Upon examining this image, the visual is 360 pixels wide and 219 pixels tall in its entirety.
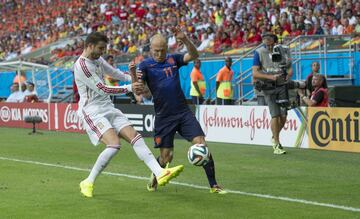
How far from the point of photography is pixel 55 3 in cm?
4512

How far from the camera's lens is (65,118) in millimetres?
25078

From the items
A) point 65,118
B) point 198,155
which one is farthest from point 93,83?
point 65,118

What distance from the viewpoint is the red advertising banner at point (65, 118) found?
2428 cm

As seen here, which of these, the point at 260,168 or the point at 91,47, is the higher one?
the point at 91,47

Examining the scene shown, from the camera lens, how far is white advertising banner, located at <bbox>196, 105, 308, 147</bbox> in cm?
1711

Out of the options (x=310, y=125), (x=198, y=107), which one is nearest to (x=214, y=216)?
(x=310, y=125)

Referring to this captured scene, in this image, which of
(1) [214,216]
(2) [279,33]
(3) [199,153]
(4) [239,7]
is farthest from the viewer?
(4) [239,7]

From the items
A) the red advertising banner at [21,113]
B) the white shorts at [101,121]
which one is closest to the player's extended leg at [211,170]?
the white shorts at [101,121]

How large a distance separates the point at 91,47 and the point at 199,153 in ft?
6.44

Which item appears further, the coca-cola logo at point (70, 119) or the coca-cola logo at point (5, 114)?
the coca-cola logo at point (5, 114)

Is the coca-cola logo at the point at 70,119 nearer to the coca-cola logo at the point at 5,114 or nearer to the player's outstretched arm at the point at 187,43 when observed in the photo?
the coca-cola logo at the point at 5,114

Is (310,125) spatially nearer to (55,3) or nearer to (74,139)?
(74,139)

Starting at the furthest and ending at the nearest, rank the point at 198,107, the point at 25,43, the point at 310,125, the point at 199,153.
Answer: the point at 25,43, the point at 198,107, the point at 310,125, the point at 199,153

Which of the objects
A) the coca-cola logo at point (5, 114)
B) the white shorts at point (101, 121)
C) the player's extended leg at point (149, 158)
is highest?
the white shorts at point (101, 121)
